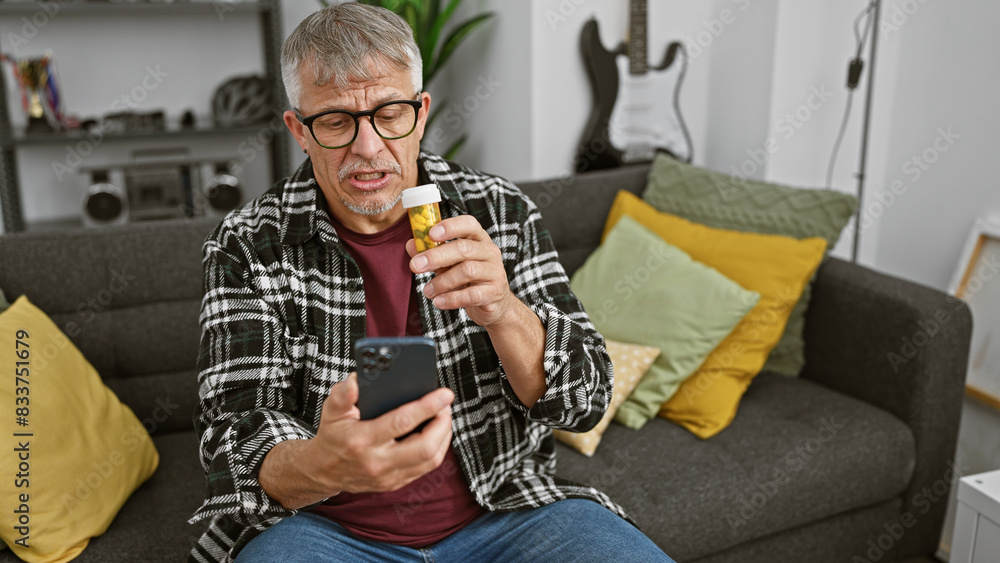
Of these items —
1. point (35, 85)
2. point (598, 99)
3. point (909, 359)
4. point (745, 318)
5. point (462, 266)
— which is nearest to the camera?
point (462, 266)

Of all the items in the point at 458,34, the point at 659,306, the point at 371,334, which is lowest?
the point at 659,306

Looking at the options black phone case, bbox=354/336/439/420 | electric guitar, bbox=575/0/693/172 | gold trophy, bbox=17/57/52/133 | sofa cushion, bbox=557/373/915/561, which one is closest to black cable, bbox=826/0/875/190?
electric guitar, bbox=575/0/693/172

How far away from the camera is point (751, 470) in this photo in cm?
151

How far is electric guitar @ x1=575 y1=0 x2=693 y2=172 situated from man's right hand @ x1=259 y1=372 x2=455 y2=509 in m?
1.81

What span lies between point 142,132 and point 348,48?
86.1 inches

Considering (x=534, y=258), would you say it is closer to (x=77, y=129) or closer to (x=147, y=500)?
(x=147, y=500)

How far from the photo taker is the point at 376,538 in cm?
111

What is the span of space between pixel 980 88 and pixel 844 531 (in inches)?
44.2

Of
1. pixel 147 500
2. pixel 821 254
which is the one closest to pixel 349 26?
pixel 147 500

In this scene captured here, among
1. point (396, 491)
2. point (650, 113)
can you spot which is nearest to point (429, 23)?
point (650, 113)

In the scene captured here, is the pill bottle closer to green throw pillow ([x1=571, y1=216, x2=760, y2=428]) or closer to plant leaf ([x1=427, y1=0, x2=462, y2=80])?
green throw pillow ([x1=571, y1=216, x2=760, y2=428])

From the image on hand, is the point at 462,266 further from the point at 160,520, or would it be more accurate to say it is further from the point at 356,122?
the point at 160,520

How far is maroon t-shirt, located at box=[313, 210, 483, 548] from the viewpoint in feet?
3.65

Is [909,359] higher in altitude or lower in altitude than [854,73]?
lower
